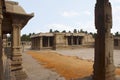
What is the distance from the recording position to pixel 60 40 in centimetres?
4678

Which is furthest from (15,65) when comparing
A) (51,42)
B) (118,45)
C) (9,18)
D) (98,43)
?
(51,42)

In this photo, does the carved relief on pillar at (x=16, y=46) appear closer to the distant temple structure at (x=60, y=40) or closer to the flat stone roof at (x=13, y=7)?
the flat stone roof at (x=13, y=7)

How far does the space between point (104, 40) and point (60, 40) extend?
4045cm

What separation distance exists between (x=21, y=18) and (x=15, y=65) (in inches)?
88.8

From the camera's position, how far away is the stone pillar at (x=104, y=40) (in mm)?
6352

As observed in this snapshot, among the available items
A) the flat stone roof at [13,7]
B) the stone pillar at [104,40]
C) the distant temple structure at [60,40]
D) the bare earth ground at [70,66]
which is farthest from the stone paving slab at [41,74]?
the distant temple structure at [60,40]

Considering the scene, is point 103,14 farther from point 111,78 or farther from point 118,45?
point 118,45

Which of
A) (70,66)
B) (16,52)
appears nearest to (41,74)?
(16,52)

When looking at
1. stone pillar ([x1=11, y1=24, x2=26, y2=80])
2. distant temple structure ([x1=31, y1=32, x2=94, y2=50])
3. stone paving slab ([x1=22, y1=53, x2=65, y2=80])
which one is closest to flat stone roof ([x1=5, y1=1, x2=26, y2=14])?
stone pillar ([x1=11, y1=24, x2=26, y2=80])

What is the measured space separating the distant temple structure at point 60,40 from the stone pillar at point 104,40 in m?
39.4

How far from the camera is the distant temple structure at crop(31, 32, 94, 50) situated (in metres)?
46.7

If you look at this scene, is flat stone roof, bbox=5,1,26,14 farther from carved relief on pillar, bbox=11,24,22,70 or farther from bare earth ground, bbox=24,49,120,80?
bare earth ground, bbox=24,49,120,80

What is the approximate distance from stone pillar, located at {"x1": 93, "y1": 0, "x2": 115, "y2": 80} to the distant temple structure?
39.4 meters

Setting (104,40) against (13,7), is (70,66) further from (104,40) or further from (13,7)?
(104,40)
